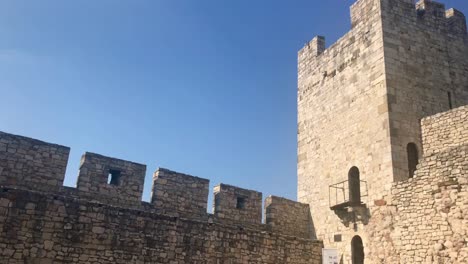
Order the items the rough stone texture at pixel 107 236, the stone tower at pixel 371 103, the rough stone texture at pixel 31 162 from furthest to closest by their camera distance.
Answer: the stone tower at pixel 371 103 < the rough stone texture at pixel 31 162 < the rough stone texture at pixel 107 236

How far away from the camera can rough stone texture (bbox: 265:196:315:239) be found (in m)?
13.0

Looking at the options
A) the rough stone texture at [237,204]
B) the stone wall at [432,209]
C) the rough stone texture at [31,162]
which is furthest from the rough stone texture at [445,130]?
the rough stone texture at [31,162]

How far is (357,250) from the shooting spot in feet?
39.0

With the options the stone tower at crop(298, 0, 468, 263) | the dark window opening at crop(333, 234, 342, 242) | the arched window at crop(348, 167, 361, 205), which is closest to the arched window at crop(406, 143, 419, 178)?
the stone tower at crop(298, 0, 468, 263)

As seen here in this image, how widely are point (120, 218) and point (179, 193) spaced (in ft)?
6.49

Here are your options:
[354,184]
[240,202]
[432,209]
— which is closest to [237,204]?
[240,202]

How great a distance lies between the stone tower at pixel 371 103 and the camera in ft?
38.1

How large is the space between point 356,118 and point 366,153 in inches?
43.9

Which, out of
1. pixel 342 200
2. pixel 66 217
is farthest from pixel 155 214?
pixel 342 200

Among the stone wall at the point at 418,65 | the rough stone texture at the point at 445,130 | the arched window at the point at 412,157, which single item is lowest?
the arched window at the point at 412,157

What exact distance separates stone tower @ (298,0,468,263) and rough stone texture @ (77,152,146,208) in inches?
201

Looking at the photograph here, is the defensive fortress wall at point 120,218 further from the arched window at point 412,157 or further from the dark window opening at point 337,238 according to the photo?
the arched window at point 412,157

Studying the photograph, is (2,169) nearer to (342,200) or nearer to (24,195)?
(24,195)

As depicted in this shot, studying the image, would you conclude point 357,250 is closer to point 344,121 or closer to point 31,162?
point 344,121
